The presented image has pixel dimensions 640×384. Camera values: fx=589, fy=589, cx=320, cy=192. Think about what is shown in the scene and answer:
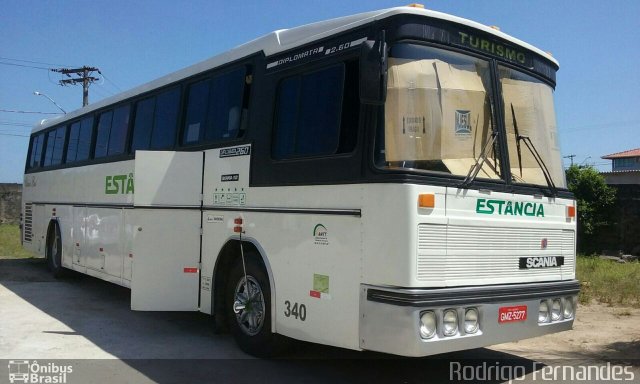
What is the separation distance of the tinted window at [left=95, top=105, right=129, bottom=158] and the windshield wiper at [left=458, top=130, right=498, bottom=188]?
642 cm

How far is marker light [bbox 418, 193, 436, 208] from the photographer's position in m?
4.66

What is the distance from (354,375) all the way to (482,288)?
5.62ft

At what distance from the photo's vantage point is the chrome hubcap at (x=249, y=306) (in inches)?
249

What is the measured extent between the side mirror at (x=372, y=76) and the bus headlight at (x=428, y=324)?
1.73 m

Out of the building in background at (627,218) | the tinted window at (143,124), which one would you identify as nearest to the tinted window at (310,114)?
the tinted window at (143,124)

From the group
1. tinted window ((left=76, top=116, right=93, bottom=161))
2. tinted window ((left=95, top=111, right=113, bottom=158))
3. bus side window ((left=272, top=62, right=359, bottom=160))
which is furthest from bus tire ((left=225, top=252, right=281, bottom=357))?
tinted window ((left=76, top=116, right=93, bottom=161))

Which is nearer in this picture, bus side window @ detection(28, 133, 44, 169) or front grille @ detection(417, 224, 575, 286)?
front grille @ detection(417, 224, 575, 286)

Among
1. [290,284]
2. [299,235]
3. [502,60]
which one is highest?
[502,60]

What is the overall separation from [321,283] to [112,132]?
6358 millimetres

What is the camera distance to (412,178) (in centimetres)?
468

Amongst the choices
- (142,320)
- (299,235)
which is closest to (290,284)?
(299,235)

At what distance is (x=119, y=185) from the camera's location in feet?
30.8

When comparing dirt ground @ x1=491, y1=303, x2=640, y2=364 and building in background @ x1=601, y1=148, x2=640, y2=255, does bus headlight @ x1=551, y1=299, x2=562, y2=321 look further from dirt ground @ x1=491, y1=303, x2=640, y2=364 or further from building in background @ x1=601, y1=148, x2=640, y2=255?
building in background @ x1=601, y1=148, x2=640, y2=255

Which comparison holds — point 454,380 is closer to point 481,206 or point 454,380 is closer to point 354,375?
point 354,375
